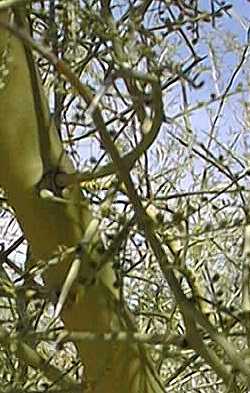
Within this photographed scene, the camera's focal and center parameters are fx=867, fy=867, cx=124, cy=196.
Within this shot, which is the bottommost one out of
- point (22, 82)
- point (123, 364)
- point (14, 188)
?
point (123, 364)

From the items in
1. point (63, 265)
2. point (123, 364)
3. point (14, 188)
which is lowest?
point (123, 364)

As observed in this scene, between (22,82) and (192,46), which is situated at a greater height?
(22,82)

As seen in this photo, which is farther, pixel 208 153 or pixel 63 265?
pixel 208 153

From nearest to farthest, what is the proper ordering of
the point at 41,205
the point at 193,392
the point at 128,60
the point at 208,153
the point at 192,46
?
the point at 128,60 → the point at 192,46 → the point at 41,205 → the point at 208,153 → the point at 193,392

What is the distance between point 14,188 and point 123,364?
332 millimetres

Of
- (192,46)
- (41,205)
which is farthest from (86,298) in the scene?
(192,46)

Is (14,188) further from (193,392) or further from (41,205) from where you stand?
(193,392)

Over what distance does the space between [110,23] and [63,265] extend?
0.47m

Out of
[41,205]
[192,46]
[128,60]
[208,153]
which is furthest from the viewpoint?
[208,153]

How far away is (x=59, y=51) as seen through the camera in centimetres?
139

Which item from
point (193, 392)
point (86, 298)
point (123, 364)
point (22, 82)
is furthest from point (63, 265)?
point (193, 392)

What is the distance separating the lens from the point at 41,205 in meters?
1.36

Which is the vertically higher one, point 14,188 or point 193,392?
point 193,392

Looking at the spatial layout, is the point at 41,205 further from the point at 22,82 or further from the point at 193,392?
the point at 193,392
